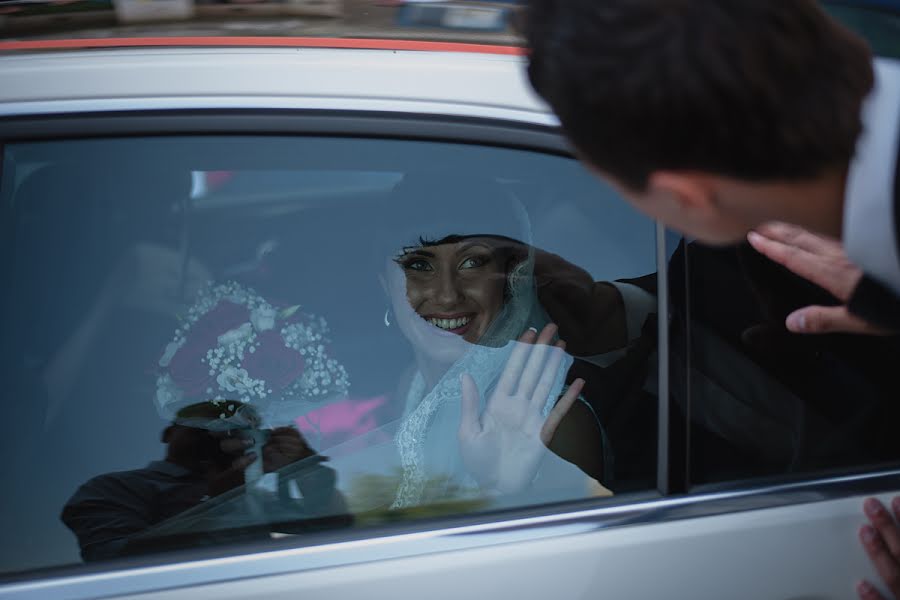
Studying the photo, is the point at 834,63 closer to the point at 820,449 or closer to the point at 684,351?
the point at 684,351

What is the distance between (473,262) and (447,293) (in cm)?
8

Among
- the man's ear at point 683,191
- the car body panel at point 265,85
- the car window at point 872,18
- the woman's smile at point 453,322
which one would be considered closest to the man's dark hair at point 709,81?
the man's ear at point 683,191

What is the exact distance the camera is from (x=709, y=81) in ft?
3.09

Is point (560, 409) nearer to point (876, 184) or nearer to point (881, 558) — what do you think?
point (881, 558)

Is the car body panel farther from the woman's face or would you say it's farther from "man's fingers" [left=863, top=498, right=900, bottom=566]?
"man's fingers" [left=863, top=498, right=900, bottom=566]

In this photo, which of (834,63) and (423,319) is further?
(423,319)

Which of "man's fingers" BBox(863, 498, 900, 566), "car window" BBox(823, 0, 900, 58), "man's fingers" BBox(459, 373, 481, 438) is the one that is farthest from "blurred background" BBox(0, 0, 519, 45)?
"car window" BBox(823, 0, 900, 58)

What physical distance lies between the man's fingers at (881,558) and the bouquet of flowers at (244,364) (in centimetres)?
85

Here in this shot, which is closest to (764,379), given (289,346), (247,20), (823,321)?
(823,321)

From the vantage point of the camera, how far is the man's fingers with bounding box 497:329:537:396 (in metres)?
1.57

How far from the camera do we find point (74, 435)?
149cm

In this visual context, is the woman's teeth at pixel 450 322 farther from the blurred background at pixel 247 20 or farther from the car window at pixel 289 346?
the blurred background at pixel 247 20

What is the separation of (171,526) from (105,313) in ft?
1.22

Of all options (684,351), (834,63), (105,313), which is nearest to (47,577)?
(105,313)
